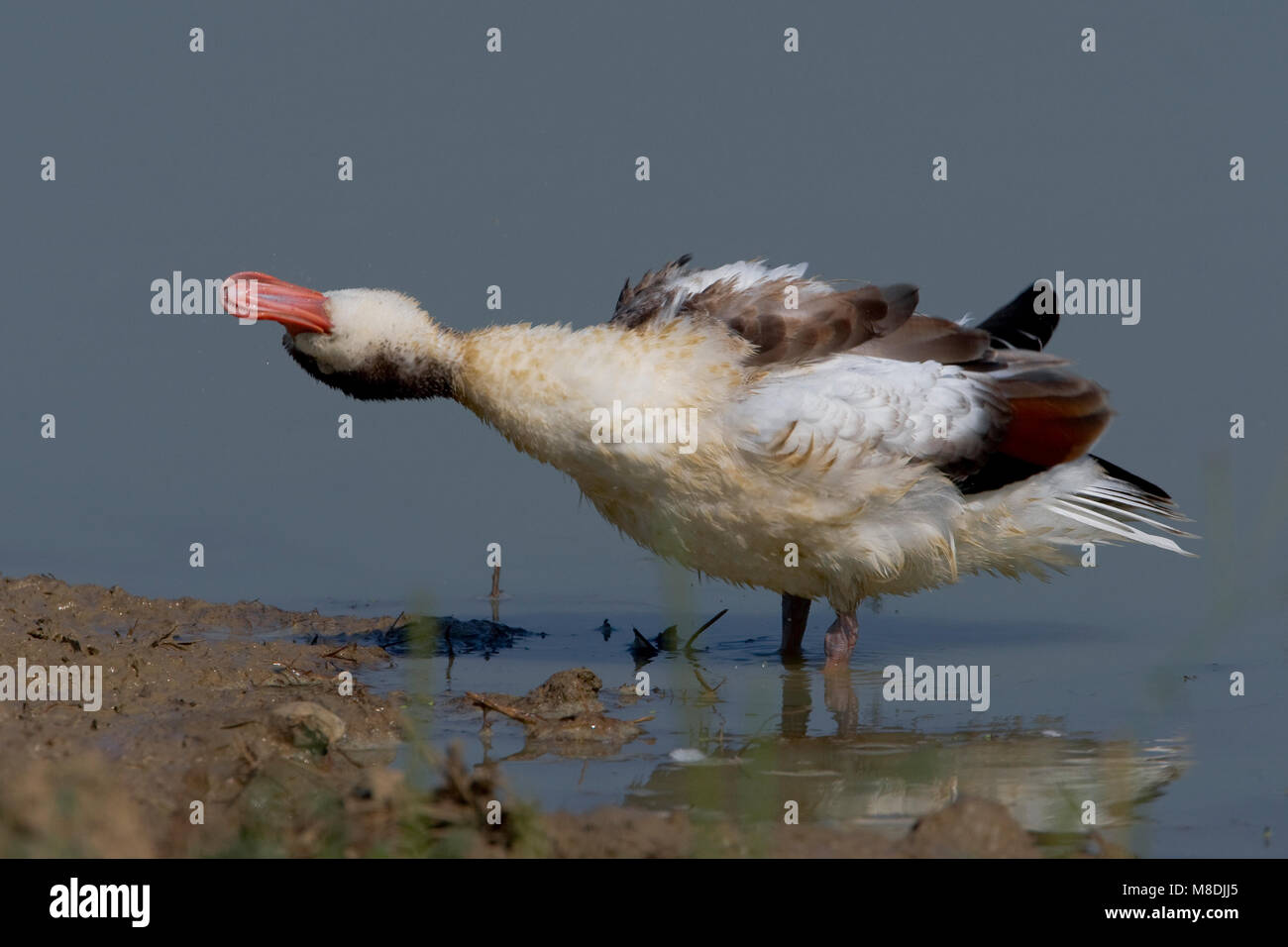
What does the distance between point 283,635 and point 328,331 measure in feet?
6.66

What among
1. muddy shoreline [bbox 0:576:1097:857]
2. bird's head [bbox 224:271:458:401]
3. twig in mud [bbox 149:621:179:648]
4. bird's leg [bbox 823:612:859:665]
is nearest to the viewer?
muddy shoreline [bbox 0:576:1097:857]

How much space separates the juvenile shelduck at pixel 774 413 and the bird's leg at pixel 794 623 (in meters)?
0.45

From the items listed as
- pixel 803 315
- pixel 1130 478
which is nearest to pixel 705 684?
pixel 803 315

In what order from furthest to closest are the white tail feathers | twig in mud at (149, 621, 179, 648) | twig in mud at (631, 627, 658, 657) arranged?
twig in mud at (631, 627, 658, 657) < the white tail feathers < twig in mud at (149, 621, 179, 648)

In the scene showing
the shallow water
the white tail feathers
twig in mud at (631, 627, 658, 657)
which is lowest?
the shallow water

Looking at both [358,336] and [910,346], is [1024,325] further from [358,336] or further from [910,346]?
[358,336]

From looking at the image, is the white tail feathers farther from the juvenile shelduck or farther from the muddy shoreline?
the muddy shoreline

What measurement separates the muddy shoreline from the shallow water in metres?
0.20

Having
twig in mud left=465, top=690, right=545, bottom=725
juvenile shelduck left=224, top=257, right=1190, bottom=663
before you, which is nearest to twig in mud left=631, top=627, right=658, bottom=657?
juvenile shelduck left=224, top=257, right=1190, bottom=663

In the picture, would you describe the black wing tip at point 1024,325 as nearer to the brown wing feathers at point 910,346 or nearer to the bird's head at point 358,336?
the brown wing feathers at point 910,346

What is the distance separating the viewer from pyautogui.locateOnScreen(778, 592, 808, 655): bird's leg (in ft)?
28.4

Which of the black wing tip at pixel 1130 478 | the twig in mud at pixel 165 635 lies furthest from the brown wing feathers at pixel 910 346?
the twig in mud at pixel 165 635

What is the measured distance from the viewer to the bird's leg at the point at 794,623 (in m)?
8.66
